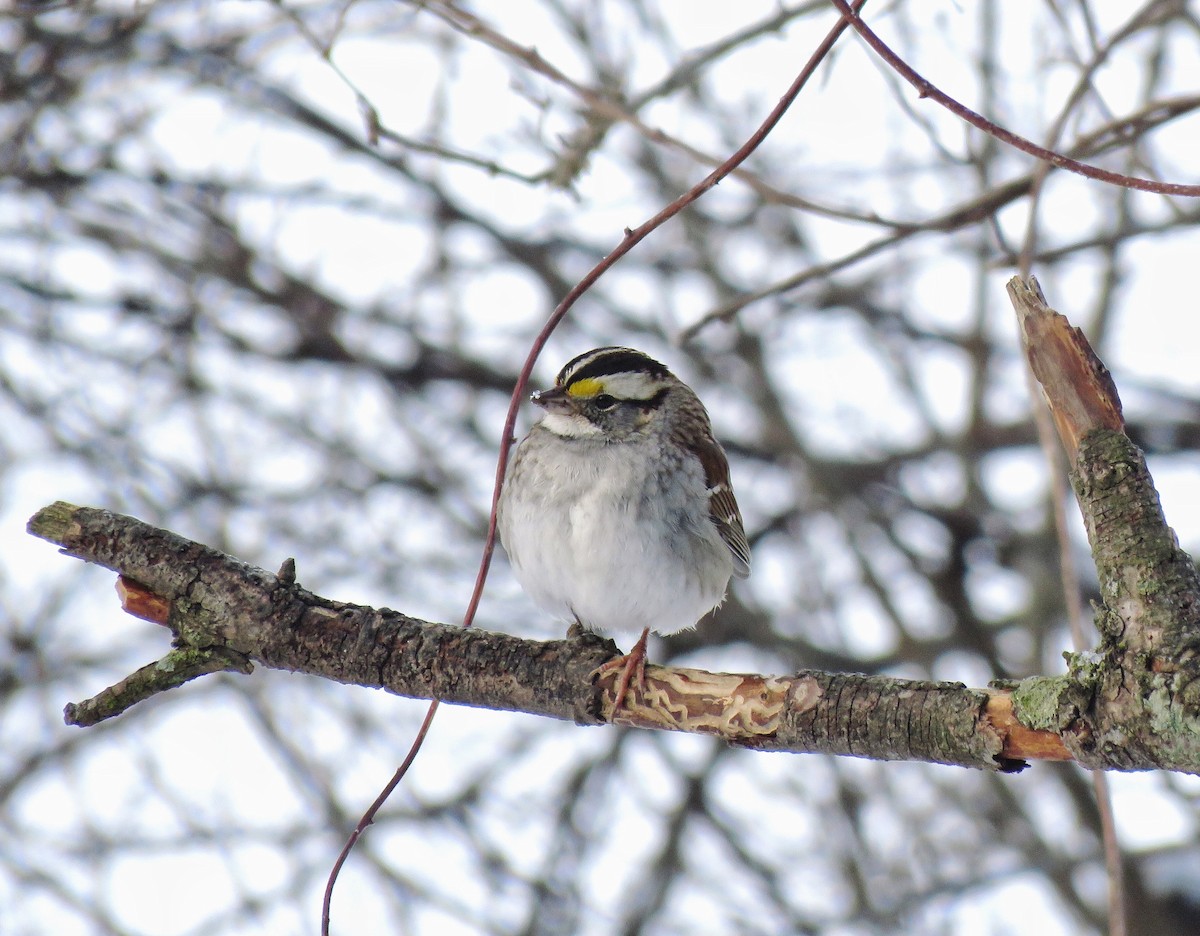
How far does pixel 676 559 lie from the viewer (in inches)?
175

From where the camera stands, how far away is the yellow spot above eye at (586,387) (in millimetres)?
4715

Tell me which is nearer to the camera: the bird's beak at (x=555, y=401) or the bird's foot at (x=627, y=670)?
the bird's foot at (x=627, y=670)

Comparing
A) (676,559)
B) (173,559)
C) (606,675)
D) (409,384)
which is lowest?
(606,675)

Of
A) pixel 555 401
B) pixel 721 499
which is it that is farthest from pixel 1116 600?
pixel 555 401

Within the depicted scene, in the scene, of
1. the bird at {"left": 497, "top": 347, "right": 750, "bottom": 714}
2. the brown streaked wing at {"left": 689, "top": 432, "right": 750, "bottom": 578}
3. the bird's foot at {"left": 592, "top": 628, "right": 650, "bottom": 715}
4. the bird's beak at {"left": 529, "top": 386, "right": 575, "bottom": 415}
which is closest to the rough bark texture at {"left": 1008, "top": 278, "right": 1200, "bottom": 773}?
the bird's foot at {"left": 592, "top": 628, "right": 650, "bottom": 715}

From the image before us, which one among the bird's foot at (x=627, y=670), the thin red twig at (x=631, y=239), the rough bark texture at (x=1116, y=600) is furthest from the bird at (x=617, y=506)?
the rough bark texture at (x=1116, y=600)

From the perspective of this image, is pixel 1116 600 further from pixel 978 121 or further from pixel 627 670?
pixel 627 670

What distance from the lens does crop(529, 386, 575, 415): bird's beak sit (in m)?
4.63

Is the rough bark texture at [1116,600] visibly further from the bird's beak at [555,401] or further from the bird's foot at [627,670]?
the bird's beak at [555,401]

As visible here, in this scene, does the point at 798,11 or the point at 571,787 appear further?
the point at 571,787

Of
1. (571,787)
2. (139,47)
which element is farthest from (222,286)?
(571,787)

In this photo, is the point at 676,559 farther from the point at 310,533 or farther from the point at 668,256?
the point at 668,256

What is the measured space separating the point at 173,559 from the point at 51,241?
5.17m

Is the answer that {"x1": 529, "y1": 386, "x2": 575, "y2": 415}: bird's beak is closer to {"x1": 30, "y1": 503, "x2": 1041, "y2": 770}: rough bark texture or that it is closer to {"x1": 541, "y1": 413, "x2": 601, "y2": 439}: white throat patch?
{"x1": 541, "y1": 413, "x2": 601, "y2": 439}: white throat patch
